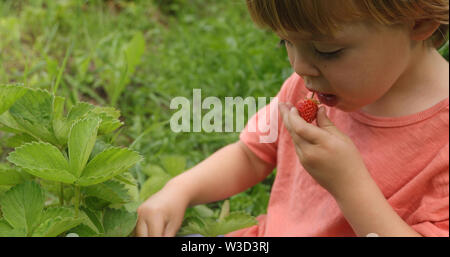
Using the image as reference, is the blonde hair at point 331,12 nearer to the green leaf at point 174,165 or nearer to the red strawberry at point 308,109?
the red strawberry at point 308,109

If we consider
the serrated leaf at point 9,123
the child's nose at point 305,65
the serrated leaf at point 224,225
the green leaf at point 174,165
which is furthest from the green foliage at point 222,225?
the serrated leaf at point 9,123

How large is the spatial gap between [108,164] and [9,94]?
169mm

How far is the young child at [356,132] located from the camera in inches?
35.4

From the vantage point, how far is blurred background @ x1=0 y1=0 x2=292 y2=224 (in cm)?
179

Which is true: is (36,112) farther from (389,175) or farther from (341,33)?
(389,175)

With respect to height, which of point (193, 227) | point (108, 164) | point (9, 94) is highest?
point (9, 94)

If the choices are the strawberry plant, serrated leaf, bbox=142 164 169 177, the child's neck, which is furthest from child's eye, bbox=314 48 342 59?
serrated leaf, bbox=142 164 169 177

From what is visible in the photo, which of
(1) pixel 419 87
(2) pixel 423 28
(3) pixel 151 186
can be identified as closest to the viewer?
(2) pixel 423 28

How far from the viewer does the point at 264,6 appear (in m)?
0.91

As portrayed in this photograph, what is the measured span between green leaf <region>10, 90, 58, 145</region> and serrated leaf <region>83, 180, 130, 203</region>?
107 mm

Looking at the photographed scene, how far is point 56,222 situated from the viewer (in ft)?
2.43

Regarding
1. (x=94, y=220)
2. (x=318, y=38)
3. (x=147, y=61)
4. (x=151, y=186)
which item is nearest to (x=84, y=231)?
(x=94, y=220)
